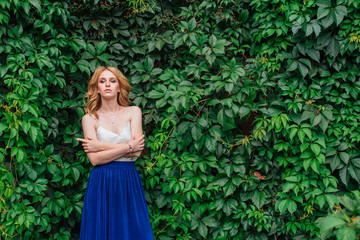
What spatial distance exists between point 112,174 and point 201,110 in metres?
0.94

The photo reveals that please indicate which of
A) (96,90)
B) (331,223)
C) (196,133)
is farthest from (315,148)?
(96,90)

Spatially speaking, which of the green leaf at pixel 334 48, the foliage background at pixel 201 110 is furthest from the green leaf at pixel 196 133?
the green leaf at pixel 334 48

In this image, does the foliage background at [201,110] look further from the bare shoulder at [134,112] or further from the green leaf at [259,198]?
the bare shoulder at [134,112]

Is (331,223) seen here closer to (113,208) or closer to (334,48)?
(113,208)

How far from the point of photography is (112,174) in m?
2.30

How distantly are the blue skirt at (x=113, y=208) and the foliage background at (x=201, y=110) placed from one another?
1.31 ft

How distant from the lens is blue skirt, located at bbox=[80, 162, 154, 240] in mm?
2254

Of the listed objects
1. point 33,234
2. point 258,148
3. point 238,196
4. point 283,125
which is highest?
point 283,125

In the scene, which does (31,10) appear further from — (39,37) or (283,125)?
(283,125)

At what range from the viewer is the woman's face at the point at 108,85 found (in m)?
2.41

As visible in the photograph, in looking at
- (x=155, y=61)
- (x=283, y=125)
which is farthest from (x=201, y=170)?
(x=155, y=61)

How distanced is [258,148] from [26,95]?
1.93 meters

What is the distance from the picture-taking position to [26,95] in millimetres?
2455

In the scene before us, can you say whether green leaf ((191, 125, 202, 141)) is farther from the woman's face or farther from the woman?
the woman's face
